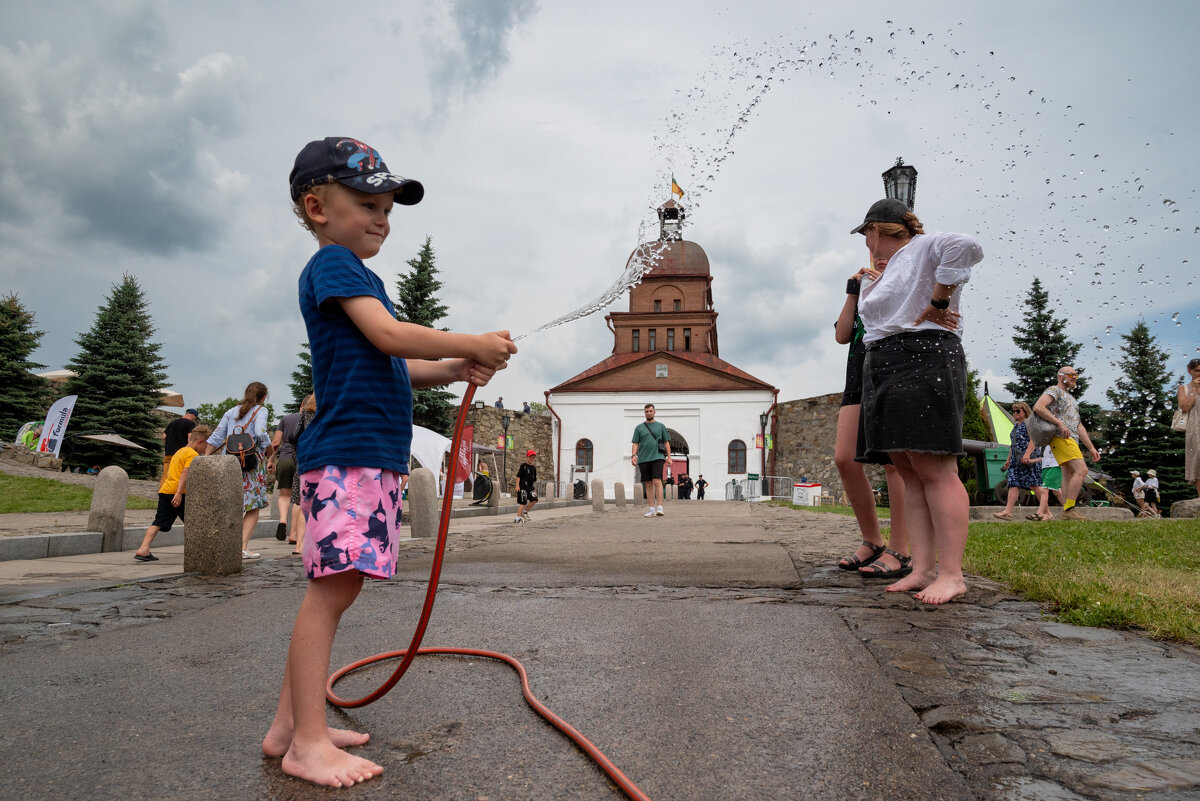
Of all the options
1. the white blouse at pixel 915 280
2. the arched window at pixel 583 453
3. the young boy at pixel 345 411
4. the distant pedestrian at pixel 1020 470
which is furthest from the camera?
the arched window at pixel 583 453

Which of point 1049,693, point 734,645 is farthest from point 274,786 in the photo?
point 1049,693

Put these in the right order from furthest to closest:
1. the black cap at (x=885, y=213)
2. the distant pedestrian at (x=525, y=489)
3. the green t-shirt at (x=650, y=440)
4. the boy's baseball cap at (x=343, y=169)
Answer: the distant pedestrian at (x=525, y=489) < the green t-shirt at (x=650, y=440) < the black cap at (x=885, y=213) < the boy's baseball cap at (x=343, y=169)

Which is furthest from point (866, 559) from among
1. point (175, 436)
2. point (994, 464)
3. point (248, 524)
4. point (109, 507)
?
point (994, 464)

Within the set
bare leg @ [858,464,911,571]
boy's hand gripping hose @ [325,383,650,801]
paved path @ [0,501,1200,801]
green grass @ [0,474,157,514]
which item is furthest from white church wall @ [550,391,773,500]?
boy's hand gripping hose @ [325,383,650,801]

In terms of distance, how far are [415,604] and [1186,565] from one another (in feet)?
14.9

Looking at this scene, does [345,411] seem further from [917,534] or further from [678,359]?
[678,359]

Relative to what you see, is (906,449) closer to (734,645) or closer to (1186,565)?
(734,645)

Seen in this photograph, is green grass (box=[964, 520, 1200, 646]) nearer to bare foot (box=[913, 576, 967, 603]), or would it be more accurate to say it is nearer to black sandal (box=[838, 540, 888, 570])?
bare foot (box=[913, 576, 967, 603])

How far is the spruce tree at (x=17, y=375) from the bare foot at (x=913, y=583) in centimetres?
3347

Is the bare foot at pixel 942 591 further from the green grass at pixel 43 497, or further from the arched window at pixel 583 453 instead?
the arched window at pixel 583 453

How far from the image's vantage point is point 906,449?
365 cm

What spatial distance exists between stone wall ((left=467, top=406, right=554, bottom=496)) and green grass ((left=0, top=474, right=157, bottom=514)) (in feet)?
90.3

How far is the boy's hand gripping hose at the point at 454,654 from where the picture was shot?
165cm

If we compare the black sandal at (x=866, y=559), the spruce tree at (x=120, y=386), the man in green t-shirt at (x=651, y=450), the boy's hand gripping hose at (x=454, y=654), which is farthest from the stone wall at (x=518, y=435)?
the boy's hand gripping hose at (x=454, y=654)
